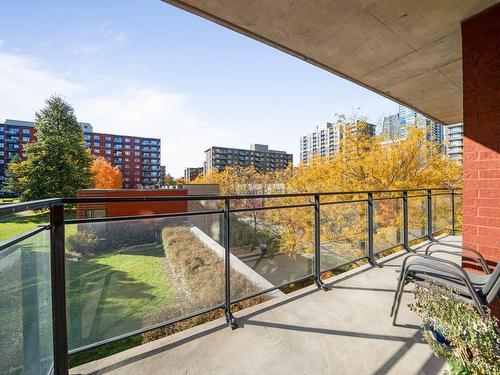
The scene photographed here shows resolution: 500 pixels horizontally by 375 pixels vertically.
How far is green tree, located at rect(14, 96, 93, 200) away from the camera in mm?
24297

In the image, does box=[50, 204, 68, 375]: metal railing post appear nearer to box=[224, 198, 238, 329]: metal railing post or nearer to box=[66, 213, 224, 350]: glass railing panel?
box=[66, 213, 224, 350]: glass railing panel

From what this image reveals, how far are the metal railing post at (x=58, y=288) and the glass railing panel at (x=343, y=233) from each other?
3336 mm

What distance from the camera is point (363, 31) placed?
2.39 metres

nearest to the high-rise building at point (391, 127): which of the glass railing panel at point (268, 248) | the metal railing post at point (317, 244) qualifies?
the glass railing panel at point (268, 248)

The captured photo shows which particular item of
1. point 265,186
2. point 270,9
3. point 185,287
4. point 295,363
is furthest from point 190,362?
point 265,186

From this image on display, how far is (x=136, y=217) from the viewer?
2135 mm

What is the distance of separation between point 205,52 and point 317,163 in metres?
7.76

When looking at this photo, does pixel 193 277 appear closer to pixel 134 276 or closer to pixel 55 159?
pixel 134 276

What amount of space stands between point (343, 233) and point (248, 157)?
9112cm

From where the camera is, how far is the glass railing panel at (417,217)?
5.22m

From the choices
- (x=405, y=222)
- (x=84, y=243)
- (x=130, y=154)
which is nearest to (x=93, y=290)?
(x=84, y=243)

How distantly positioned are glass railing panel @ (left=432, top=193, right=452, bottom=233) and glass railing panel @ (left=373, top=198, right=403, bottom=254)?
54.3 inches

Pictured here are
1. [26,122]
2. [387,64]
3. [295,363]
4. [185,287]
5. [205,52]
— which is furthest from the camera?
[26,122]

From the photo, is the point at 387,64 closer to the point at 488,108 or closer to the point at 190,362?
the point at 488,108
